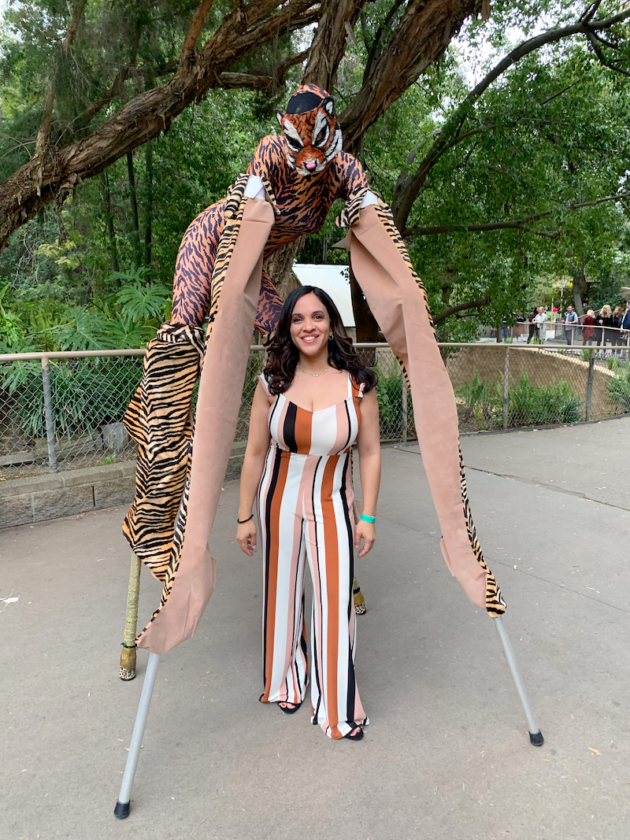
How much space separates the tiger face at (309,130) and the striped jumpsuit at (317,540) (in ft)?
2.74

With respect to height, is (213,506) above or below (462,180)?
below

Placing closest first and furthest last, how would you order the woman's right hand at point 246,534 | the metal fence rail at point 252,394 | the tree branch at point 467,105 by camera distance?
the woman's right hand at point 246,534, the metal fence rail at point 252,394, the tree branch at point 467,105

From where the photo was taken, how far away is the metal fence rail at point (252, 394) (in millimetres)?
5180

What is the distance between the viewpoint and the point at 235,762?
7.06ft

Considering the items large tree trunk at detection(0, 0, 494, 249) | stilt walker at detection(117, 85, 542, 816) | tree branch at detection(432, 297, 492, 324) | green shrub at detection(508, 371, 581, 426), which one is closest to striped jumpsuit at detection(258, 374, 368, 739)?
stilt walker at detection(117, 85, 542, 816)

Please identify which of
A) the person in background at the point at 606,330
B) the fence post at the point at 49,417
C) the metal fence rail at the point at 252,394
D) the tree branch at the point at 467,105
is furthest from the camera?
the person in background at the point at 606,330

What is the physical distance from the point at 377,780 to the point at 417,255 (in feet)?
26.8

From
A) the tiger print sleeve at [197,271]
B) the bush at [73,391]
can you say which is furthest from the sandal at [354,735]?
the bush at [73,391]

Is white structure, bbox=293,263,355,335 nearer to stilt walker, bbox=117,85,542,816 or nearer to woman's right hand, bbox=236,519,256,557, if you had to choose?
stilt walker, bbox=117,85,542,816

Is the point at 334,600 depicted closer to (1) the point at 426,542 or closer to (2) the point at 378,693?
(2) the point at 378,693

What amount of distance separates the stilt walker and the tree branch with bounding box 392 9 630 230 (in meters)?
6.50

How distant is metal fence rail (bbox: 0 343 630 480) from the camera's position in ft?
17.0

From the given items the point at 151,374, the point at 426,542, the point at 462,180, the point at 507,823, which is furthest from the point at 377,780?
the point at 462,180

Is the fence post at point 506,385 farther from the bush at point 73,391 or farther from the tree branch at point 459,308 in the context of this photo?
the bush at point 73,391
